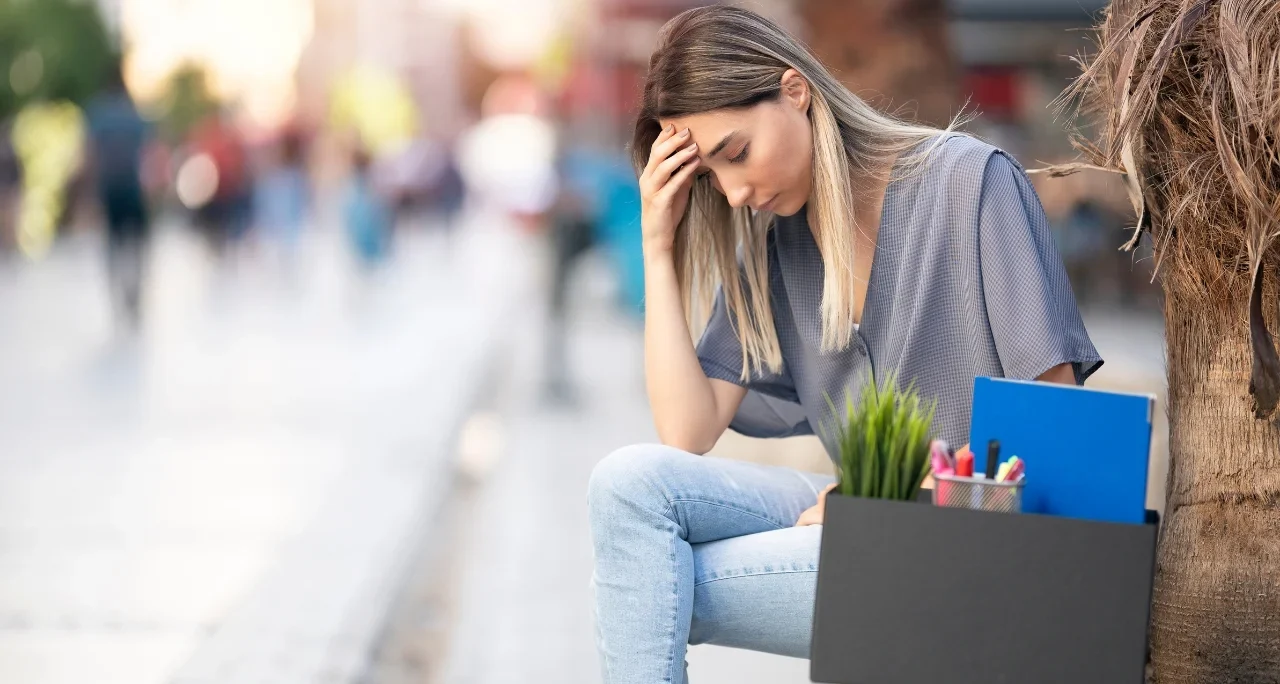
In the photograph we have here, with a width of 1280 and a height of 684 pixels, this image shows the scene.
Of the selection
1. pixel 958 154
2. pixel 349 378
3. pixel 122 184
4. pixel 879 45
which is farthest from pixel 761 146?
pixel 122 184

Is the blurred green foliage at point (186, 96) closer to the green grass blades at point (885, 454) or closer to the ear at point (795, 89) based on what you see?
the ear at point (795, 89)

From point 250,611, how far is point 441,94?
94352mm

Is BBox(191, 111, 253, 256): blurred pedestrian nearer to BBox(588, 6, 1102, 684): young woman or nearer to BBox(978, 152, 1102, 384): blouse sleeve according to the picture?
BBox(588, 6, 1102, 684): young woman

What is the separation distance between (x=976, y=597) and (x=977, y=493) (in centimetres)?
12

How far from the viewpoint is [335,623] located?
13.2 ft

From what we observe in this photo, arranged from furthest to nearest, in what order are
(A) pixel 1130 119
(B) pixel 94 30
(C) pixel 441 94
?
(C) pixel 441 94
(B) pixel 94 30
(A) pixel 1130 119

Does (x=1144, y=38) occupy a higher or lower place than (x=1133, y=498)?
Result: higher

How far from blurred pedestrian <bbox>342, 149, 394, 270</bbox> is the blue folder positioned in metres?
14.3

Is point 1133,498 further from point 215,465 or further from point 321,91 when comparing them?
point 321,91

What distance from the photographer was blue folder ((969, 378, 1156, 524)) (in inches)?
65.6

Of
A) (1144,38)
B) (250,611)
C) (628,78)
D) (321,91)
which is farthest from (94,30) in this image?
(321,91)

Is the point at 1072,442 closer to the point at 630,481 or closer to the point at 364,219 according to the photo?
the point at 630,481

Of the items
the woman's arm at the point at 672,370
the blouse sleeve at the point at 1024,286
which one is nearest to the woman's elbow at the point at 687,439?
the woman's arm at the point at 672,370

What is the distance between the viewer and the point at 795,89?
7.59ft
